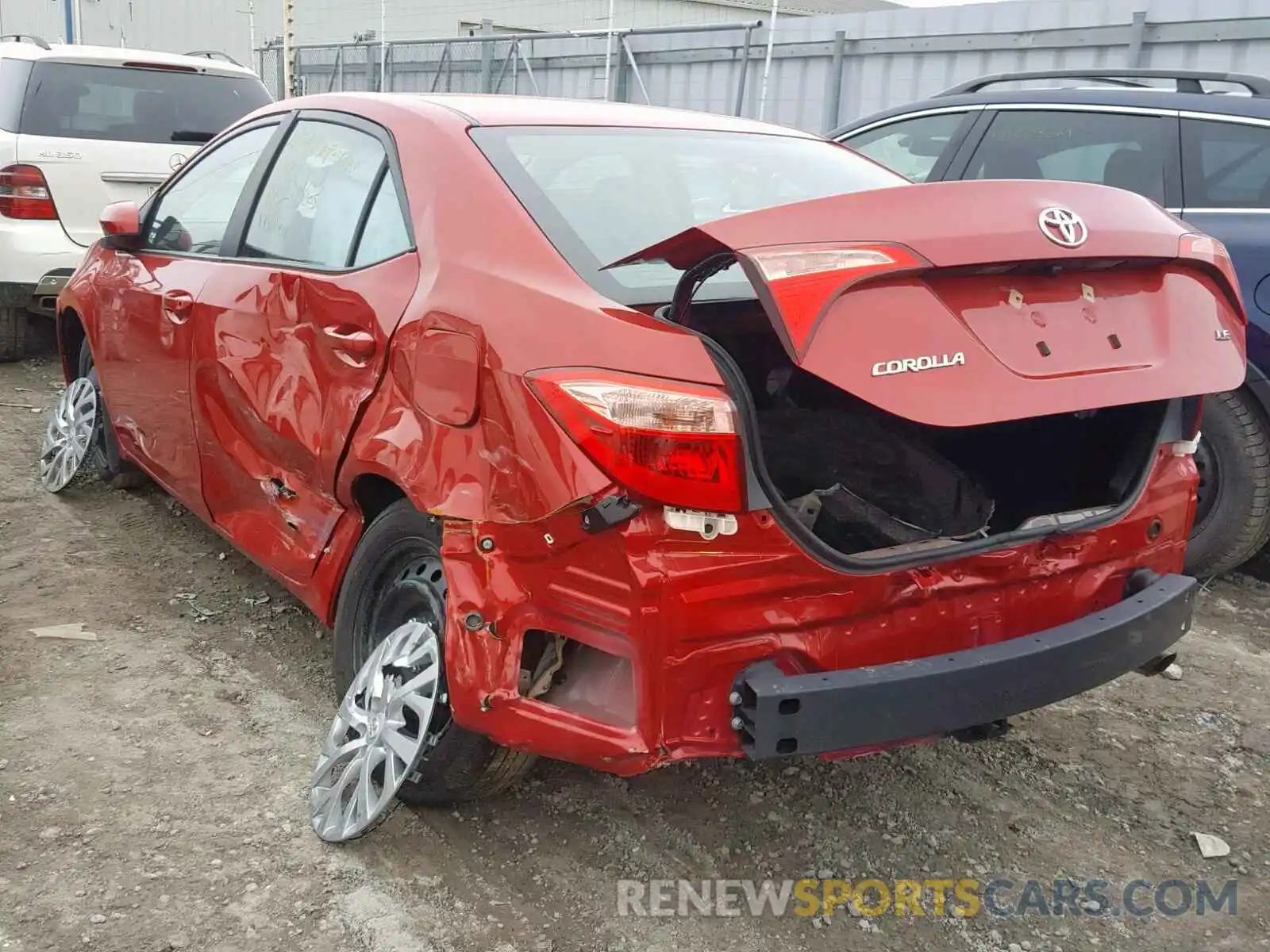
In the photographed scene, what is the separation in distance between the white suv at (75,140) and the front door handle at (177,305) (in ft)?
9.55

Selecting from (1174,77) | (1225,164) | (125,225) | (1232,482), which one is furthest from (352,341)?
(1174,77)

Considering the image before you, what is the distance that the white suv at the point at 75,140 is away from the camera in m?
6.05

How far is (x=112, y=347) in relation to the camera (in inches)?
161

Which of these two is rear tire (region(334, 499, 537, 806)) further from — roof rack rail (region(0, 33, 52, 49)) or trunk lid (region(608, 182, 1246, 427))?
roof rack rail (region(0, 33, 52, 49))

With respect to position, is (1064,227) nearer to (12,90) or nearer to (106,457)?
(106,457)

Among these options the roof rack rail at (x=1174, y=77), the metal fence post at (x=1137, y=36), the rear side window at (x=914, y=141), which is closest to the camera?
the roof rack rail at (x=1174, y=77)

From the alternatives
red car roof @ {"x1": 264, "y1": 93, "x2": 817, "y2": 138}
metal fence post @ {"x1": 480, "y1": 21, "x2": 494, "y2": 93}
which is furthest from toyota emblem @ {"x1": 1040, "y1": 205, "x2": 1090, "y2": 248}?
metal fence post @ {"x1": 480, "y1": 21, "x2": 494, "y2": 93}

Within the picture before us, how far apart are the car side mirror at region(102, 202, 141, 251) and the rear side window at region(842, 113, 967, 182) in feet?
9.87

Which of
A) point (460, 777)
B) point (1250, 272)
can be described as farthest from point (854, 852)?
point (1250, 272)

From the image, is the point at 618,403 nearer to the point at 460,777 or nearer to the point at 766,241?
the point at 766,241

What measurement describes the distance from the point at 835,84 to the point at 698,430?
9.15 m

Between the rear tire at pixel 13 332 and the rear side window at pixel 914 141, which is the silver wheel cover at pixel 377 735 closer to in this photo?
the rear side window at pixel 914 141

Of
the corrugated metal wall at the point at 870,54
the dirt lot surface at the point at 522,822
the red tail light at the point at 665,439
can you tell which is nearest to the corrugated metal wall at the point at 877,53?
the corrugated metal wall at the point at 870,54

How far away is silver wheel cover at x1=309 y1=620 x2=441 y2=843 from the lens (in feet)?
7.98
